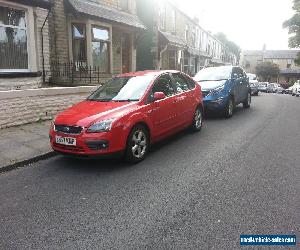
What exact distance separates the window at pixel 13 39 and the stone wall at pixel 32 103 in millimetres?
1873

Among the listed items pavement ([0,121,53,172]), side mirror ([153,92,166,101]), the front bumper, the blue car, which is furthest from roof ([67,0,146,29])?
the front bumper

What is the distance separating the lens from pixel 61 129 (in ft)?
18.9

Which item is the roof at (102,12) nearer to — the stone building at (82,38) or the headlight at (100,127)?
the stone building at (82,38)

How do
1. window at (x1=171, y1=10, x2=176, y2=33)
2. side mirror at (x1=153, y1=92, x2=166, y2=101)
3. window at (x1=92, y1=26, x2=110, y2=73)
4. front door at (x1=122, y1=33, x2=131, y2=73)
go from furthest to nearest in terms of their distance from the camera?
window at (x1=171, y1=10, x2=176, y2=33) < front door at (x1=122, y1=33, x2=131, y2=73) < window at (x1=92, y1=26, x2=110, y2=73) < side mirror at (x1=153, y1=92, x2=166, y2=101)

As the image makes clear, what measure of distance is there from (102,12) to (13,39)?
5.33 meters

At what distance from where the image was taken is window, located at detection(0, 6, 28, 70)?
402 inches

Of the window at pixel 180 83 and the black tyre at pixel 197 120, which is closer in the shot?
the window at pixel 180 83

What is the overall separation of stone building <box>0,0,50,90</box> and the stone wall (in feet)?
4.63

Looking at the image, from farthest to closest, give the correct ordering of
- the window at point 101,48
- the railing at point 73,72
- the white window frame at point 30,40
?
1. the window at point 101,48
2. the railing at point 73,72
3. the white window frame at point 30,40

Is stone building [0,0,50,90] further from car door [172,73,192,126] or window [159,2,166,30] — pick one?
window [159,2,166,30]

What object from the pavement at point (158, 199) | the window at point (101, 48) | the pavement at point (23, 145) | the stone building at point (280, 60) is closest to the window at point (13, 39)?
the pavement at point (23, 145)

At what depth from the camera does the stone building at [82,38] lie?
13.2 meters

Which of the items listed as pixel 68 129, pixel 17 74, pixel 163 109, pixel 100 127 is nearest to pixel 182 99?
pixel 163 109

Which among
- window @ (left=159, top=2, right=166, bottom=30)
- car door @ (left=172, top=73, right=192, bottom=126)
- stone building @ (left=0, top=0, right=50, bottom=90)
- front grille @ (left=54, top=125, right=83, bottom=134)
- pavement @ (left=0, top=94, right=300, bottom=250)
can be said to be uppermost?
window @ (left=159, top=2, right=166, bottom=30)
